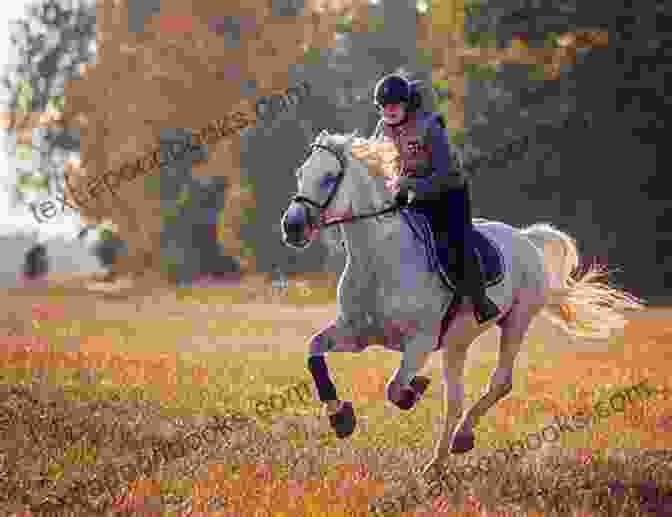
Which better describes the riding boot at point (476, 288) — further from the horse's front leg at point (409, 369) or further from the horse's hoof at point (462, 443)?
the horse's hoof at point (462, 443)

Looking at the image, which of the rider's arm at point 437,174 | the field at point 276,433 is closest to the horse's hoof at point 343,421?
the field at point 276,433

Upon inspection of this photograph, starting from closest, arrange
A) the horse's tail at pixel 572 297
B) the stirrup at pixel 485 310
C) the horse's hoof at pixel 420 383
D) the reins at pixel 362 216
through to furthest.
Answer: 1. the reins at pixel 362 216
2. the horse's hoof at pixel 420 383
3. the stirrup at pixel 485 310
4. the horse's tail at pixel 572 297

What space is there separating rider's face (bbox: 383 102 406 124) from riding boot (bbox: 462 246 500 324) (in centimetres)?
123

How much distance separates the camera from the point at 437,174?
23.9 feet

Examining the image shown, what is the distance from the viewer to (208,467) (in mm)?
7668

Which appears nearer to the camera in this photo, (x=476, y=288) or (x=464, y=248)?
(x=464, y=248)

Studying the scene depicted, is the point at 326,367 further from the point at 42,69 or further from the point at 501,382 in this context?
the point at 42,69

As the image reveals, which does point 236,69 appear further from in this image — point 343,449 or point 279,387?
point 343,449

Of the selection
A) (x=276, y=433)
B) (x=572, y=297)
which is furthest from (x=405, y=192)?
(x=572, y=297)

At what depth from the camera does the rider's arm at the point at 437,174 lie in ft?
23.8

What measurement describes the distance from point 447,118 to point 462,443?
24.3m

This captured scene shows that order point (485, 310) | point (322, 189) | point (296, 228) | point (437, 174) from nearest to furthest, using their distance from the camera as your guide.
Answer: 1. point (296, 228)
2. point (322, 189)
3. point (437, 174)
4. point (485, 310)

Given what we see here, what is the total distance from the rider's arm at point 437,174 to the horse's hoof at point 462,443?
2317 mm

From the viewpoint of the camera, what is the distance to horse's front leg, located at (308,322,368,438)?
710cm
